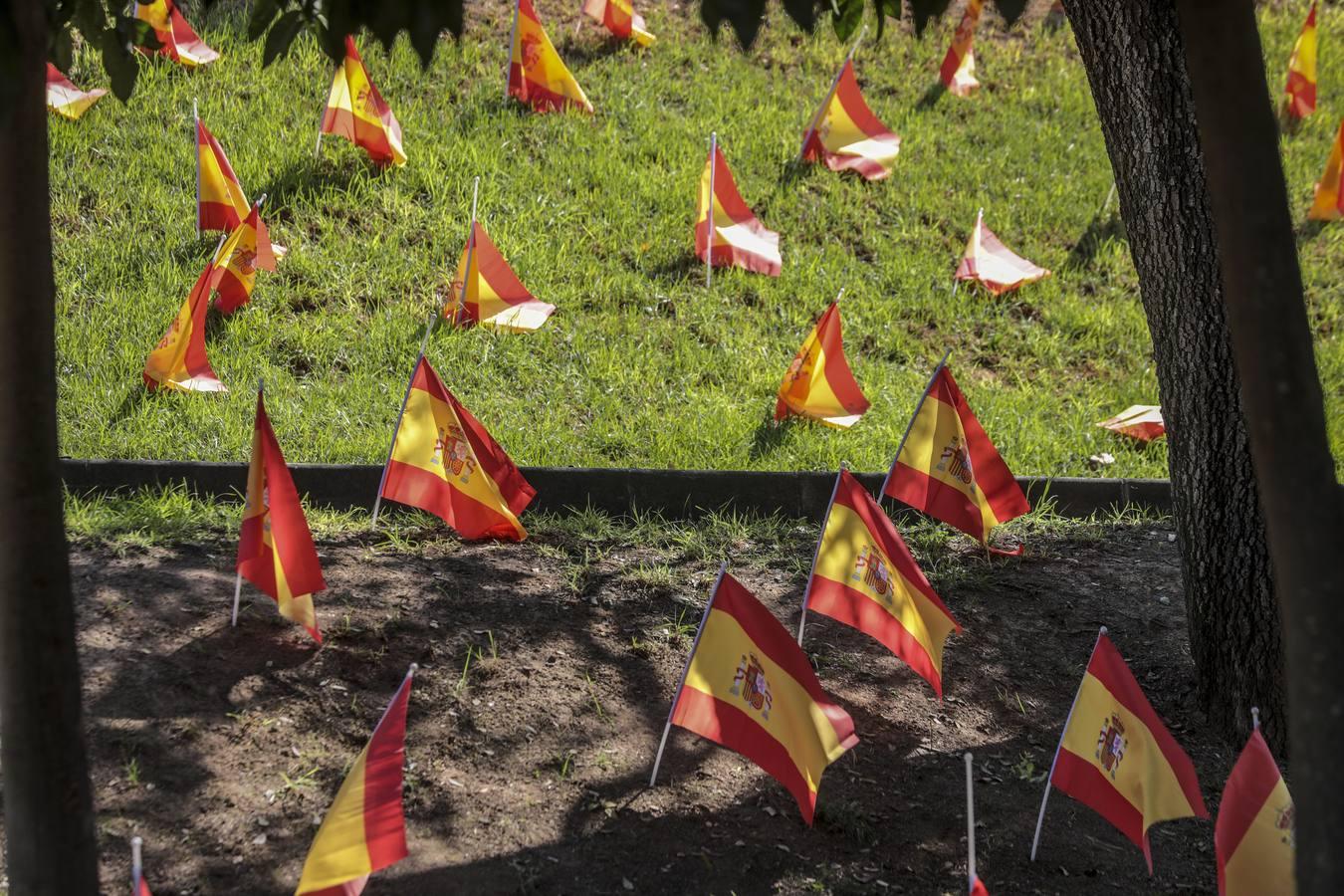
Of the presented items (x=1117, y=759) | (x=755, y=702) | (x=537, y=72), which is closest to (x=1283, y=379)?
(x=1117, y=759)

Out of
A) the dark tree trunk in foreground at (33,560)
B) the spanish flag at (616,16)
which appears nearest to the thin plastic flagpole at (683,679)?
the dark tree trunk in foreground at (33,560)

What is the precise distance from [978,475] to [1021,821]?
1.72 metres

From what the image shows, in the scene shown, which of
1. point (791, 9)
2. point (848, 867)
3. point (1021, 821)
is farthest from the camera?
point (1021, 821)

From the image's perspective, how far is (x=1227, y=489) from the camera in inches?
179

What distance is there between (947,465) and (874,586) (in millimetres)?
1021

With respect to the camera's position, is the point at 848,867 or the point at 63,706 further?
the point at 848,867

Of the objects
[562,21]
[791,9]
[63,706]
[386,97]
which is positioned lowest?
[63,706]

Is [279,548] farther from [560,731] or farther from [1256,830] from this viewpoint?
[1256,830]

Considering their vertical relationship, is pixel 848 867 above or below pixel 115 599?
below

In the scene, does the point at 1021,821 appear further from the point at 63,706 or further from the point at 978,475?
the point at 63,706

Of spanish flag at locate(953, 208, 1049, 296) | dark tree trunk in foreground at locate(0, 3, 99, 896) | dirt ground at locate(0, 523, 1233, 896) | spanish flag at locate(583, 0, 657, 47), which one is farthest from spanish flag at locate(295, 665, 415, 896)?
spanish flag at locate(583, 0, 657, 47)

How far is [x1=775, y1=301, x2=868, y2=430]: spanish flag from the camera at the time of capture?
6.43 metres

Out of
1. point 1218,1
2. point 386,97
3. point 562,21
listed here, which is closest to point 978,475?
point 1218,1

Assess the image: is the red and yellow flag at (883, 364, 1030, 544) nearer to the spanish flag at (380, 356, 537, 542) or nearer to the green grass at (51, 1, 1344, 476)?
the green grass at (51, 1, 1344, 476)
